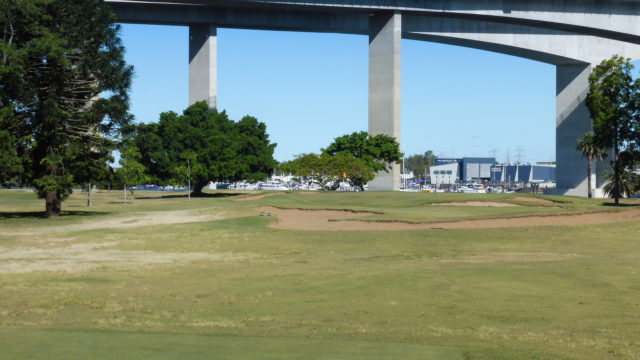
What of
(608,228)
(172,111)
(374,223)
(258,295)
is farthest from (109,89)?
(172,111)

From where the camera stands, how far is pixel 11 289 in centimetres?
1706

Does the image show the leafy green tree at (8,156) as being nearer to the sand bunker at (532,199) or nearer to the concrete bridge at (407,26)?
the sand bunker at (532,199)

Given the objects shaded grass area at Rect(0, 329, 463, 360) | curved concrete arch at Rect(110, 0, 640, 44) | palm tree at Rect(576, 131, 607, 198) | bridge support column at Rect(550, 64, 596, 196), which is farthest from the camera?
bridge support column at Rect(550, 64, 596, 196)

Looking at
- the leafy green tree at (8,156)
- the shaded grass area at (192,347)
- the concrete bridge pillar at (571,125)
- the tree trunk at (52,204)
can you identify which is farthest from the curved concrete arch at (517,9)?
the shaded grass area at (192,347)

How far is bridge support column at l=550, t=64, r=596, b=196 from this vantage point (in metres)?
98.8

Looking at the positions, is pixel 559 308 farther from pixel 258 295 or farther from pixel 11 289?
pixel 11 289

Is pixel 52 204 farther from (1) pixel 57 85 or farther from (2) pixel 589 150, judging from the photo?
(2) pixel 589 150

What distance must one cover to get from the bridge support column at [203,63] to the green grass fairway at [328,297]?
63612mm

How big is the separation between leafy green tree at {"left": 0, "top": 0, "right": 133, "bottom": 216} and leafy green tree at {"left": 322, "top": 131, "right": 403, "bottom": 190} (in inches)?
1839

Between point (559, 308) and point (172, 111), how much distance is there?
303 ft

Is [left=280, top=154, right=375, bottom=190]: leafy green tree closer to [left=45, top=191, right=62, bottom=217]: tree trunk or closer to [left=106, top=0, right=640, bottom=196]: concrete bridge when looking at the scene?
[left=106, top=0, right=640, bottom=196]: concrete bridge

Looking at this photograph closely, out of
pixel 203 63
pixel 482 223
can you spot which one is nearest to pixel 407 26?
pixel 203 63

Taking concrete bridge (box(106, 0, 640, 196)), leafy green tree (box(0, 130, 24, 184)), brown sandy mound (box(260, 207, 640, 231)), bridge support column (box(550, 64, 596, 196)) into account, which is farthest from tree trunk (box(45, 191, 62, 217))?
bridge support column (box(550, 64, 596, 196))

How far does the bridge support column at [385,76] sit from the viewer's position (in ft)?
281
